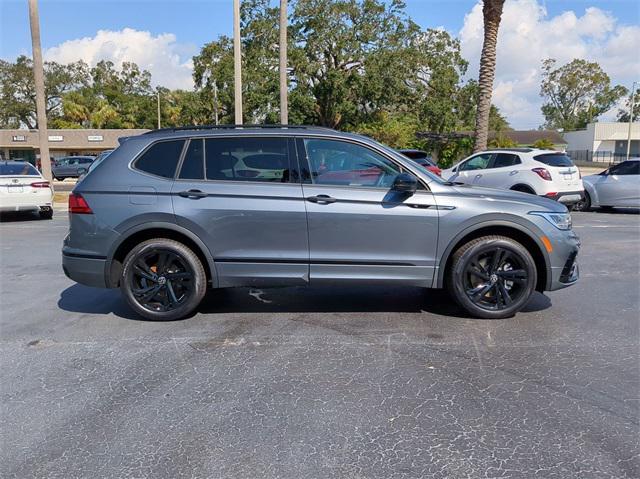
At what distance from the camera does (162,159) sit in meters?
5.32

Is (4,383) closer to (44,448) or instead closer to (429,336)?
(44,448)

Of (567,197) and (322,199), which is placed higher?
(322,199)

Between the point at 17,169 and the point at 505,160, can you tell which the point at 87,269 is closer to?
the point at 17,169

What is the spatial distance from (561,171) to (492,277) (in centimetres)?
877

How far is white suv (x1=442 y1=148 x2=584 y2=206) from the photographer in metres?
12.7

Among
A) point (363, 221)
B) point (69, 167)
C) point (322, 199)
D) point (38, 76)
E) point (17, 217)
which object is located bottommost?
point (17, 217)

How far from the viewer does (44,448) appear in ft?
10.2

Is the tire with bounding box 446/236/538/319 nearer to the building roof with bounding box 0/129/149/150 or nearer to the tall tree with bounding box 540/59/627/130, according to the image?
the building roof with bounding box 0/129/149/150

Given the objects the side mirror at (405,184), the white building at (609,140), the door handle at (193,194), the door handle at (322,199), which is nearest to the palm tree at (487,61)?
the side mirror at (405,184)

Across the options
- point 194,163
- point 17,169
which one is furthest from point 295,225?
point 17,169

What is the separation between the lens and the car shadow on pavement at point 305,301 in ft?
18.6

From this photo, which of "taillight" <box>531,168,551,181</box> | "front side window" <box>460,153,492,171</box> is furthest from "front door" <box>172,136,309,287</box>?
"front side window" <box>460,153,492,171</box>

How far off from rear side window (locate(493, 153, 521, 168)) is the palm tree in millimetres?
6843

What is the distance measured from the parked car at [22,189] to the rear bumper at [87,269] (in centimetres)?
868
